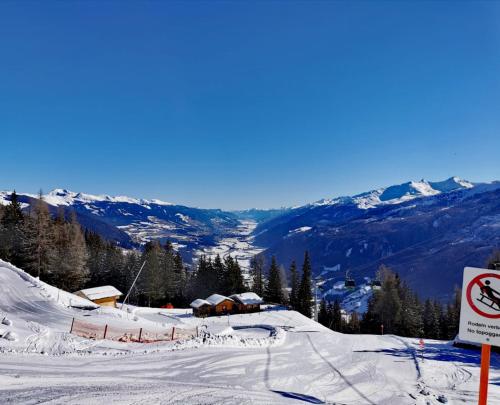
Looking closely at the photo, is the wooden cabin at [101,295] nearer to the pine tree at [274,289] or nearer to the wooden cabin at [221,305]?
the wooden cabin at [221,305]

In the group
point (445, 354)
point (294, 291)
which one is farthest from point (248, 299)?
point (445, 354)

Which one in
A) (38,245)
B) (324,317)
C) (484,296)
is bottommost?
(324,317)

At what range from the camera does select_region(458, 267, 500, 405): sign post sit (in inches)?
216

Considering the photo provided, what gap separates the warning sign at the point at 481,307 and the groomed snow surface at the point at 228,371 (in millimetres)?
8331

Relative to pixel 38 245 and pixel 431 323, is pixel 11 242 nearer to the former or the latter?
pixel 38 245

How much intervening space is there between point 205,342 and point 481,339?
18.9m

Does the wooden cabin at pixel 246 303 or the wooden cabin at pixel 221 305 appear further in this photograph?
the wooden cabin at pixel 246 303

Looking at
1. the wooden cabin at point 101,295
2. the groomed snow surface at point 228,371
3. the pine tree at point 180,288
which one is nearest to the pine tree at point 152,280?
the pine tree at point 180,288

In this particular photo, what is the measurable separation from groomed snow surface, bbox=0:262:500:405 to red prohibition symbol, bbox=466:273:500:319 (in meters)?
8.61

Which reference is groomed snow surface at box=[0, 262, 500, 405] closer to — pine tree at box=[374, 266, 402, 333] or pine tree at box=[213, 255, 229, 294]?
pine tree at box=[374, 266, 402, 333]

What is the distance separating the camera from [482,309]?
18.2 ft

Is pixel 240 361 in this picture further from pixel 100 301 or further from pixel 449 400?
pixel 100 301

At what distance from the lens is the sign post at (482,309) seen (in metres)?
5.49

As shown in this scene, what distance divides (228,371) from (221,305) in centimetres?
5391
